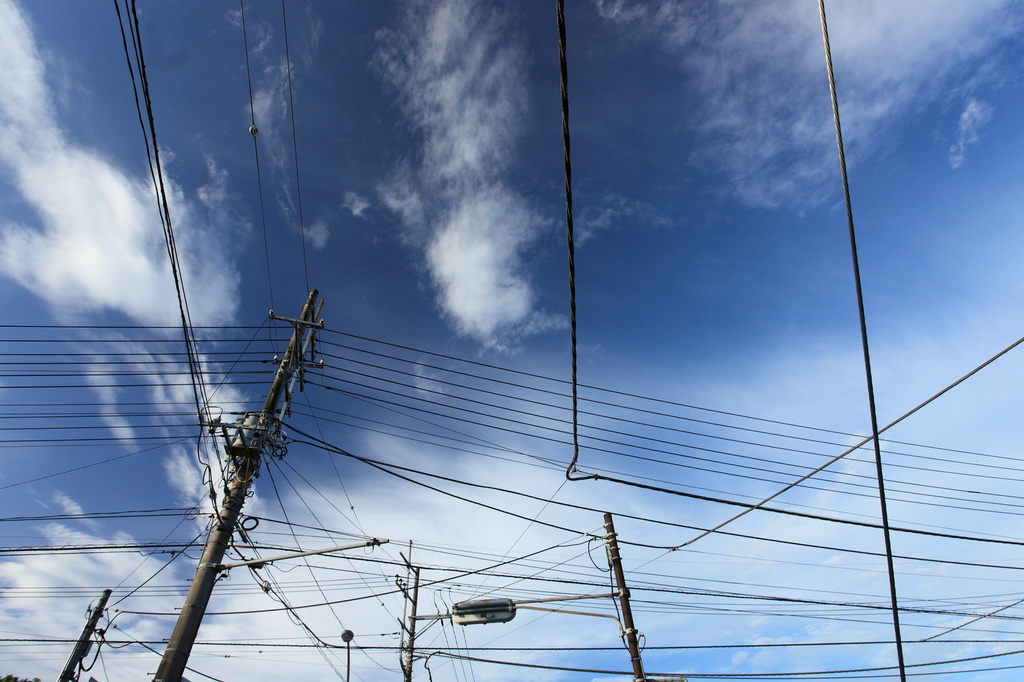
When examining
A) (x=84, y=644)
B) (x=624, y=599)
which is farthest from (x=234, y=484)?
(x=624, y=599)

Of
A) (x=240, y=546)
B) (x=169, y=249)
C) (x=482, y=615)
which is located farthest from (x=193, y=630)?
(x=169, y=249)

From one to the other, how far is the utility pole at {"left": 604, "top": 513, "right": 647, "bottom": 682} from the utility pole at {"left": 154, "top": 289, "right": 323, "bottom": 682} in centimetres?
905

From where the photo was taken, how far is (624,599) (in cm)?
1163

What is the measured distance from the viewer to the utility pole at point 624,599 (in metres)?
10.9

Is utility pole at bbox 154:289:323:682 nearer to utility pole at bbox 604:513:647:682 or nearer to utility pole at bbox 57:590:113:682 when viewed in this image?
utility pole at bbox 57:590:113:682

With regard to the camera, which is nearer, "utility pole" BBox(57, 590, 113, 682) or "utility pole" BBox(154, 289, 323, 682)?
"utility pole" BBox(154, 289, 323, 682)

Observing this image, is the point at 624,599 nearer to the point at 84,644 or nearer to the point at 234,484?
the point at 234,484

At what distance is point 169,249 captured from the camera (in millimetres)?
7082

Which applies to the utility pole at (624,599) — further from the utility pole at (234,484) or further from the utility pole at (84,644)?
the utility pole at (84,644)

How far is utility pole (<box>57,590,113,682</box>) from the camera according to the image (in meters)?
11.8

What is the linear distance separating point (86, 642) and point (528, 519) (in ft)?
39.4

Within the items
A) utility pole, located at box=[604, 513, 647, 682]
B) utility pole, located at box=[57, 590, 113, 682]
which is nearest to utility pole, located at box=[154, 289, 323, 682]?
utility pole, located at box=[57, 590, 113, 682]

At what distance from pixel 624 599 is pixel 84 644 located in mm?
14011

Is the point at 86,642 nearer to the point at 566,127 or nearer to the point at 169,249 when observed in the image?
the point at 169,249
